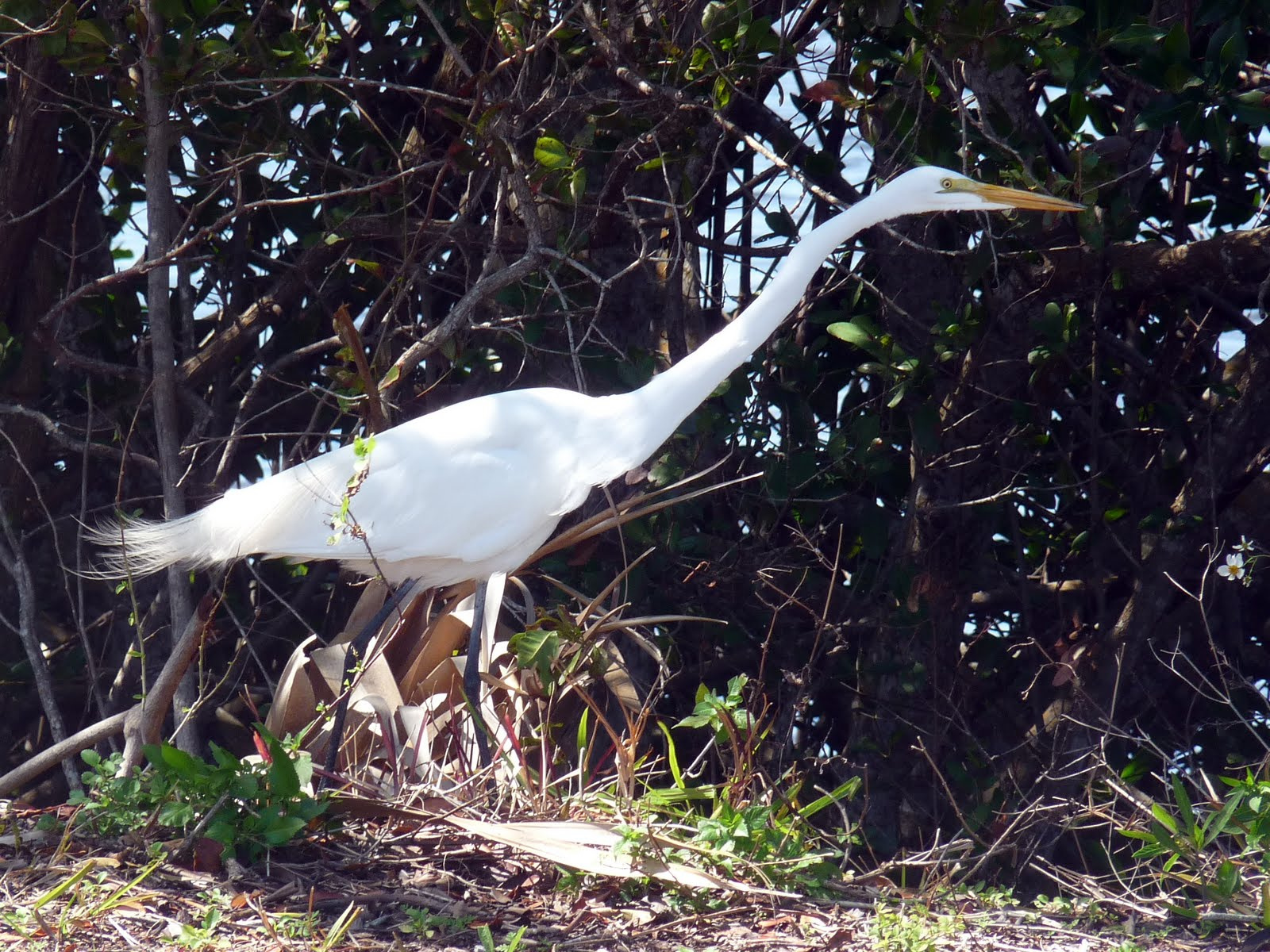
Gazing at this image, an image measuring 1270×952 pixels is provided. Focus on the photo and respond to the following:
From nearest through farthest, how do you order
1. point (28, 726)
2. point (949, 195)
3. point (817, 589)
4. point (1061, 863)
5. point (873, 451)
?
point (949, 195) < point (873, 451) < point (817, 589) < point (1061, 863) < point (28, 726)

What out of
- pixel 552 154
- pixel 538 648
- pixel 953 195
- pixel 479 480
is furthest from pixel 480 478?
pixel 953 195

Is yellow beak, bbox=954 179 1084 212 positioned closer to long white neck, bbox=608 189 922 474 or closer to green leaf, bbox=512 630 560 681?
long white neck, bbox=608 189 922 474

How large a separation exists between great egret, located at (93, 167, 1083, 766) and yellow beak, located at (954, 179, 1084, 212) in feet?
0.55

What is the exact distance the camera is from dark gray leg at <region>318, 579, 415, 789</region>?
2193 millimetres

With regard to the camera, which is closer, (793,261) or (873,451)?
(793,261)

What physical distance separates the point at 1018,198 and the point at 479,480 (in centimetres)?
114

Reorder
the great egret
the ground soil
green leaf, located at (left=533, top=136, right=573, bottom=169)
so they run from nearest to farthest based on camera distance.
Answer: the ground soil < green leaf, located at (left=533, top=136, right=573, bottom=169) < the great egret

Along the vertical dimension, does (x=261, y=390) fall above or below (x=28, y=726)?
above

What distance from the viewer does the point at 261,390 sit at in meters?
3.52

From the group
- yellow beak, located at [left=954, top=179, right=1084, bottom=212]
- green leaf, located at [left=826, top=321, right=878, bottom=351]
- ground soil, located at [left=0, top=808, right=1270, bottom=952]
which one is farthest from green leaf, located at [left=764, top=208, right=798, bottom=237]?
ground soil, located at [left=0, top=808, right=1270, bottom=952]

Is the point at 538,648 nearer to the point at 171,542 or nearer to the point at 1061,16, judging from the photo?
the point at 171,542

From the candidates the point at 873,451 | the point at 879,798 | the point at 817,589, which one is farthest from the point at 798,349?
the point at 879,798

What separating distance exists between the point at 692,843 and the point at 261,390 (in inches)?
84.4

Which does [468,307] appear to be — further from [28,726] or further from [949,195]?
[28,726]
